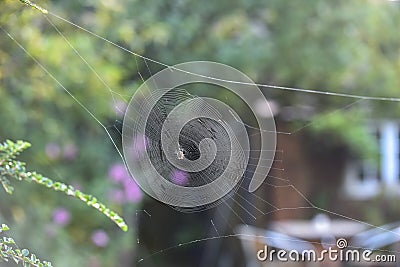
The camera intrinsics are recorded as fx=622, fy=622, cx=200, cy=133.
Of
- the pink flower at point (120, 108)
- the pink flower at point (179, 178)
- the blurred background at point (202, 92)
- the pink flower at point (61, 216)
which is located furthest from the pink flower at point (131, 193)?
the pink flower at point (179, 178)

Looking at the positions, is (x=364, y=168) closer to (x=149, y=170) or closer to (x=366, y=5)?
(x=366, y=5)

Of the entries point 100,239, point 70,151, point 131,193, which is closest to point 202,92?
point 131,193

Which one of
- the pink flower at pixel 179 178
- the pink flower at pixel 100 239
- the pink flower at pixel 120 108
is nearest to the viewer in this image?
the pink flower at pixel 179 178

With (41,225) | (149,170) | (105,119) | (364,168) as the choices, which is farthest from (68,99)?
(364,168)

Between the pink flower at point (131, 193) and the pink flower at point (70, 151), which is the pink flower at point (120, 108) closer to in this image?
the pink flower at point (70, 151)

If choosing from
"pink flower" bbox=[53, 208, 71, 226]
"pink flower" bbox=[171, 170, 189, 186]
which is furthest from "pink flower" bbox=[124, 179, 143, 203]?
"pink flower" bbox=[171, 170, 189, 186]

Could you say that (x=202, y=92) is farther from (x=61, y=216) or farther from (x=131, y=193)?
(x=61, y=216)

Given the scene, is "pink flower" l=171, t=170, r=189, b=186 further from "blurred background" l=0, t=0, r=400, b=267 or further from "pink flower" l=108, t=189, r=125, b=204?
"pink flower" l=108, t=189, r=125, b=204
